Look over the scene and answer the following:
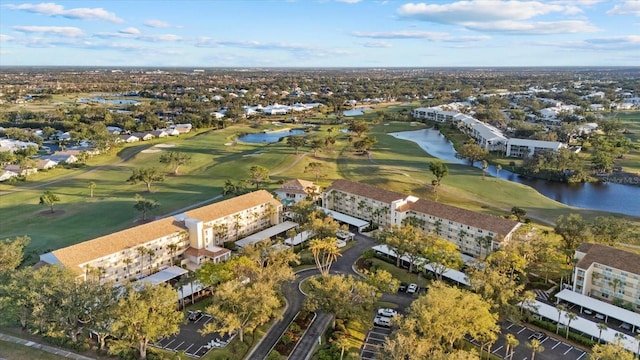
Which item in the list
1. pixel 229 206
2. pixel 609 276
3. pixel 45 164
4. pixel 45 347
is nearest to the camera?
pixel 45 347

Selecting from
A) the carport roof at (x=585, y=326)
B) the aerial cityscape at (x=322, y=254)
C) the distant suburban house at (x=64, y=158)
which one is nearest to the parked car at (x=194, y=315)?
the aerial cityscape at (x=322, y=254)

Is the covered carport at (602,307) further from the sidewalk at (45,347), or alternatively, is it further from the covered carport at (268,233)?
the sidewalk at (45,347)

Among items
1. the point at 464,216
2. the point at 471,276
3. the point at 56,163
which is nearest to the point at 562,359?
the point at 471,276

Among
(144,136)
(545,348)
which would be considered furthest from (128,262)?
(144,136)

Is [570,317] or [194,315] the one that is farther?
[194,315]

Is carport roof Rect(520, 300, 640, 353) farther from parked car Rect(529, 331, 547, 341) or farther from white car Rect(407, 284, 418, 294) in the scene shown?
white car Rect(407, 284, 418, 294)

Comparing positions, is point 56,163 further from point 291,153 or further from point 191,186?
point 291,153

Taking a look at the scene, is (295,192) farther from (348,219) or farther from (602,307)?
(602,307)
